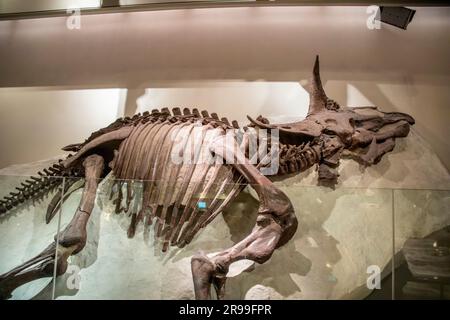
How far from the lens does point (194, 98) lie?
4711 mm

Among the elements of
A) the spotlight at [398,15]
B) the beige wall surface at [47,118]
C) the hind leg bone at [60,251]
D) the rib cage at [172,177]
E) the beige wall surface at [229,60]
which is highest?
the spotlight at [398,15]

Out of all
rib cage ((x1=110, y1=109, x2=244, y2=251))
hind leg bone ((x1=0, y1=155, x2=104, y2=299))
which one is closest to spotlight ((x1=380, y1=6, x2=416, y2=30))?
rib cage ((x1=110, y1=109, x2=244, y2=251))

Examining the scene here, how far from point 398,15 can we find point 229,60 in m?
1.59

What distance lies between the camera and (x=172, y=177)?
3441 millimetres

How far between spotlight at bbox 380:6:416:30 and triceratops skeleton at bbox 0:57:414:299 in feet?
3.51

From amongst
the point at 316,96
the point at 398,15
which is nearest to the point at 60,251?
the point at 316,96

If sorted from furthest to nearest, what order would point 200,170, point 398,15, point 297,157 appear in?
point 398,15 < point 297,157 < point 200,170

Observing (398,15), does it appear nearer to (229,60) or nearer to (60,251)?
(229,60)

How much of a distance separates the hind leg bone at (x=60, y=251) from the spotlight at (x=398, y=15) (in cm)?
302

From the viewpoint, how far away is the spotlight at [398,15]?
14.6 ft

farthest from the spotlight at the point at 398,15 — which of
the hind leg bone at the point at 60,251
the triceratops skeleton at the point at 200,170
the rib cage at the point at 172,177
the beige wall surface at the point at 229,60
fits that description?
the hind leg bone at the point at 60,251

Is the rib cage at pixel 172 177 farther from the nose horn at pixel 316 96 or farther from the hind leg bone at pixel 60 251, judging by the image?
the nose horn at pixel 316 96
